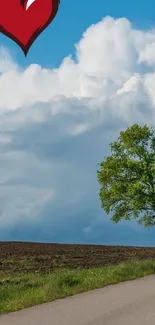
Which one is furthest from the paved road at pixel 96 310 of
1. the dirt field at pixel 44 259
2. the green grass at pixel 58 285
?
the dirt field at pixel 44 259

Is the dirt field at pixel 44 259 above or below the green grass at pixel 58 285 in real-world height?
above

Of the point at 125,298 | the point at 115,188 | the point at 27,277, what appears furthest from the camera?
the point at 115,188

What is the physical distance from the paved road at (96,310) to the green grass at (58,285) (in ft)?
1.05

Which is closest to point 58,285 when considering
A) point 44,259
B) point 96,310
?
point 96,310

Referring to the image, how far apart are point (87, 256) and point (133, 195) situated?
6.63 meters

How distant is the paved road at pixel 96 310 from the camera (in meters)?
12.8

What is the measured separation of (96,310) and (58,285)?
3035mm

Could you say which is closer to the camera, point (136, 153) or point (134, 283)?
point (134, 283)

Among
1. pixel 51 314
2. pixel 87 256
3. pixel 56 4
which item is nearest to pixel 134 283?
pixel 51 314

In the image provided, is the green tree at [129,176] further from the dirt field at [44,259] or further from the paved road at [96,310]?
the paved road at [96,310]

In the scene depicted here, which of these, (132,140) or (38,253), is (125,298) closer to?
(38,253)

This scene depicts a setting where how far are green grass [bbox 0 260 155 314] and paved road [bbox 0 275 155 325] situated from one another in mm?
Answer: 321

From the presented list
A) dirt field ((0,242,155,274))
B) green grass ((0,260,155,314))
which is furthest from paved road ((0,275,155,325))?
dirt field ((0,242,155,274))

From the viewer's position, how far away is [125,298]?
15992mm
